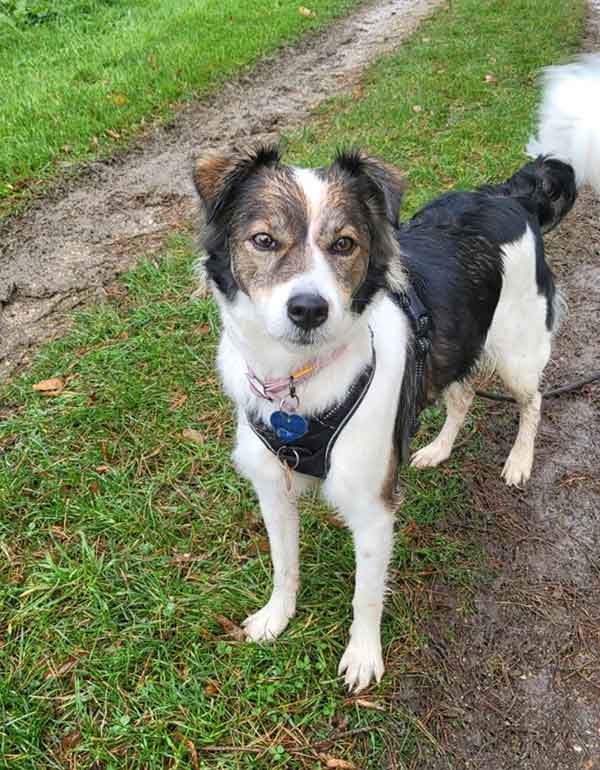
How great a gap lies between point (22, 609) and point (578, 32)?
10.8 metres

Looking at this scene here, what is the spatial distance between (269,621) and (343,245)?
1586mm

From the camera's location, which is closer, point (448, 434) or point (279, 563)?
point (279, 563)

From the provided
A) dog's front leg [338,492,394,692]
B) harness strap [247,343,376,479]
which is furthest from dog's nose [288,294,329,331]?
dog's front leg [338,492,394,692]

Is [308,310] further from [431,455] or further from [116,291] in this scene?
[116,291]

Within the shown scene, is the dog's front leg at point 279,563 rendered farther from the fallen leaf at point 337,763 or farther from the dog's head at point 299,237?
the dog's head at point 299,237

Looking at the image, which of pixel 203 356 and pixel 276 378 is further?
pixel 203 356

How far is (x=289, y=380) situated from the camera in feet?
7.19

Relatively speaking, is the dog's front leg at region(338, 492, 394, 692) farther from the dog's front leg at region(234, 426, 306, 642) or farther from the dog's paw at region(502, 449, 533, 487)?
the dog's paw at region(502, 449, 533, 487)

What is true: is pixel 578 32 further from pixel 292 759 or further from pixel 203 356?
pixel 292 759

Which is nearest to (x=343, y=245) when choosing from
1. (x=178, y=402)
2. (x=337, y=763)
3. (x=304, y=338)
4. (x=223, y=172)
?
(x=304, y=338)

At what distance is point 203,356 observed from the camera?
4.04 meters

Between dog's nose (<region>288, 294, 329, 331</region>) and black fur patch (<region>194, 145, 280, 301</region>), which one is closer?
dog's nose (<region>288, 294, 329, 331</region>)

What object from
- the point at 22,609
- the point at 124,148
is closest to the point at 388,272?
the point at 22,609

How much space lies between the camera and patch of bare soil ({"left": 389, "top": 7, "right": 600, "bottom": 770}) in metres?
2.40
